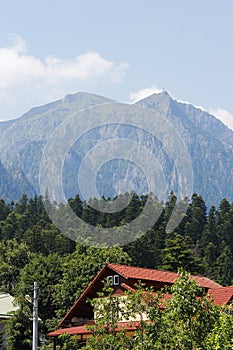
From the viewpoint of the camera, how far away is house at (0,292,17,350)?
47094mm

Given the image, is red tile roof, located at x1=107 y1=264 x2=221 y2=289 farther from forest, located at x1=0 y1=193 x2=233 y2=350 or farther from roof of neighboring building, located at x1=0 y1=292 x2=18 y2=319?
roof of neighboring building, located at x1=0 y1=292 x2=18 y2=319

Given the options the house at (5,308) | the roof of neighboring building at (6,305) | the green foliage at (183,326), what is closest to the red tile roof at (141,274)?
the house at (5,308)

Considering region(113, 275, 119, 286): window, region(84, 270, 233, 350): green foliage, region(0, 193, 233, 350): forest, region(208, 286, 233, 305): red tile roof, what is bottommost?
region(84, 270, 233, 350): green foliage

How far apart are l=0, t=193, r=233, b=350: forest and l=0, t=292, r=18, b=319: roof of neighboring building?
1.01 meters

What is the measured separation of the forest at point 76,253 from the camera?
4800 cm

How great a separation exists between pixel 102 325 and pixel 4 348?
25162mm

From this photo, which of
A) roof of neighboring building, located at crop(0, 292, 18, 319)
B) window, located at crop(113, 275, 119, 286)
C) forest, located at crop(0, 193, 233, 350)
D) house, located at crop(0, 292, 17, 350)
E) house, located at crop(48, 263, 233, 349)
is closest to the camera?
house, located at crop(48, 263, 233, 349)

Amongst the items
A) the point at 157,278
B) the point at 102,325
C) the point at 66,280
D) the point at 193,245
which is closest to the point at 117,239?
the point at 193,245

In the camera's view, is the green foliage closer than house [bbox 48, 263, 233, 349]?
Yes

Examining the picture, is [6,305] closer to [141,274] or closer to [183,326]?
[141,274]

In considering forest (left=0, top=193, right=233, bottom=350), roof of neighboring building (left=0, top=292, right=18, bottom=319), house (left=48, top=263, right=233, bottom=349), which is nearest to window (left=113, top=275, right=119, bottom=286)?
house (left=48, top=263, right=233, bottom=349)

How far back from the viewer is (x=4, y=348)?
145 ft

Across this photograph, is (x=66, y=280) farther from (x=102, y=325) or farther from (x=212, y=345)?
(x=212, y=345)

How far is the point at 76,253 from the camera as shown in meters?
57.9
